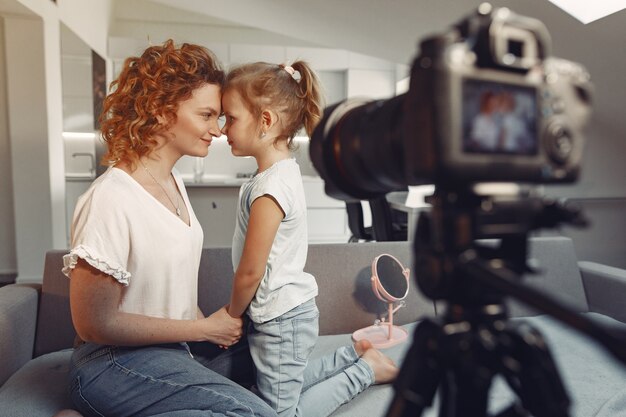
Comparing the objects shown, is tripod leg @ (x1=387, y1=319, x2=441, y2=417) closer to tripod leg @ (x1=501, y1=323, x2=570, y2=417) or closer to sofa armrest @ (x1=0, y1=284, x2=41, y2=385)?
tripod leg @ (x1=501, y1=323, x2=570, y2=417)

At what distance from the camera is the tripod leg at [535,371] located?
50 cm

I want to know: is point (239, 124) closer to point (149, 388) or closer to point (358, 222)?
point (149, 388)

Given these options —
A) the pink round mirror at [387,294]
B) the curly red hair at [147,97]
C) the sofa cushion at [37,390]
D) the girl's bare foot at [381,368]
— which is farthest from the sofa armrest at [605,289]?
the sofa cushion at [37,390]

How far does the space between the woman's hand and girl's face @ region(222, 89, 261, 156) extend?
440 millimetres

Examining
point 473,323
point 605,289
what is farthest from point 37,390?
point 605,289

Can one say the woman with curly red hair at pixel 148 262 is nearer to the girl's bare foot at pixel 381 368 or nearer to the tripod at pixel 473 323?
the girl's bare foot at pixel 381 368

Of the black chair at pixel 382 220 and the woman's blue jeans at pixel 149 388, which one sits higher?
the black chair at pixel 382 220

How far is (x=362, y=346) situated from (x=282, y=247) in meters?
0.50

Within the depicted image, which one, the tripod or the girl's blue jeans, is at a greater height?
the tripod

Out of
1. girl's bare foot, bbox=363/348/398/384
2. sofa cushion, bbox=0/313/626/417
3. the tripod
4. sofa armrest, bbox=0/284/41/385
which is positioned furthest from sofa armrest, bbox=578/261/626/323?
sofa armrest, bbox=0/284/41/385

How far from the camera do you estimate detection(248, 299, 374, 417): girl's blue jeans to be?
1.23 metres

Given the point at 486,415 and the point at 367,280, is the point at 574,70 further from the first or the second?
the point at 367,280

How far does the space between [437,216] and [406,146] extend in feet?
0.26

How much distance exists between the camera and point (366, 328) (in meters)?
1.73
